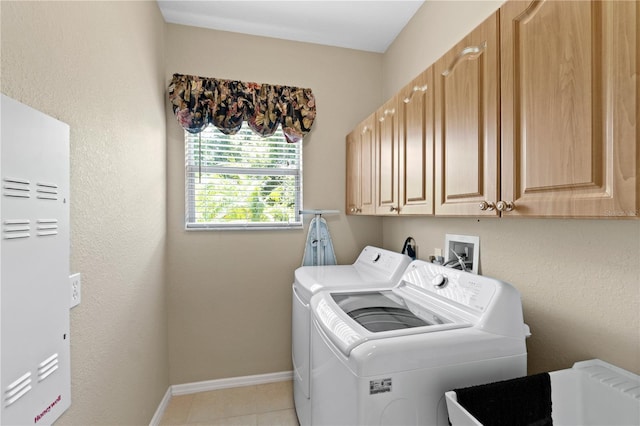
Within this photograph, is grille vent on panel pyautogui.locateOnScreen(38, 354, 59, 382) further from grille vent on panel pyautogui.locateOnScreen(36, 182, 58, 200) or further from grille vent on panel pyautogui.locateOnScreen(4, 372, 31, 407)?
grille vent on panel pyautogui.locateOnScreen(36, 182, 58, 200)

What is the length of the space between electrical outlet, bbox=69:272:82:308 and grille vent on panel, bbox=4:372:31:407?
270mm

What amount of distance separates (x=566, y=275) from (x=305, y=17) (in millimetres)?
2283

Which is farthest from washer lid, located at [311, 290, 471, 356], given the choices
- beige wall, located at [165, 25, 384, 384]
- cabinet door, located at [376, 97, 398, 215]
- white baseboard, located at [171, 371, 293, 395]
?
white baseboard, located at [171, 371, 293, 395]

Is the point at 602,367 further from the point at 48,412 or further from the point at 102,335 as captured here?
the point at 102,335

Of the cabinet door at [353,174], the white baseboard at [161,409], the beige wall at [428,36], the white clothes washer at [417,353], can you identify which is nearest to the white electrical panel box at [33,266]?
the white clothes washer at [417,353]

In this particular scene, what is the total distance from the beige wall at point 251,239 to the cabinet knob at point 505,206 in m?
1.67

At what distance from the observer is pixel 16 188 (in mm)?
784

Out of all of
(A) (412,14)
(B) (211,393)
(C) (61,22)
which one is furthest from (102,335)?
(A) (412,14)

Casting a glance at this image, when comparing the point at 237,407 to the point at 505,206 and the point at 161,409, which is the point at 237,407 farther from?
the point at 505,206

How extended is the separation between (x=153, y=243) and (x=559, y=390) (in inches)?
85.8

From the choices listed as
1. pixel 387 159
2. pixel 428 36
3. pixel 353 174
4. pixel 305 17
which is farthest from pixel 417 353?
pixel 305 17

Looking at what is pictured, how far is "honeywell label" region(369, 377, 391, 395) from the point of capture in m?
0.96

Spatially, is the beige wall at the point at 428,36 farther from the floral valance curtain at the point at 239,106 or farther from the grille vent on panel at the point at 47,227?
the grille vent on panel at the point at 47,227

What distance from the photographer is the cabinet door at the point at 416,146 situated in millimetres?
1410
